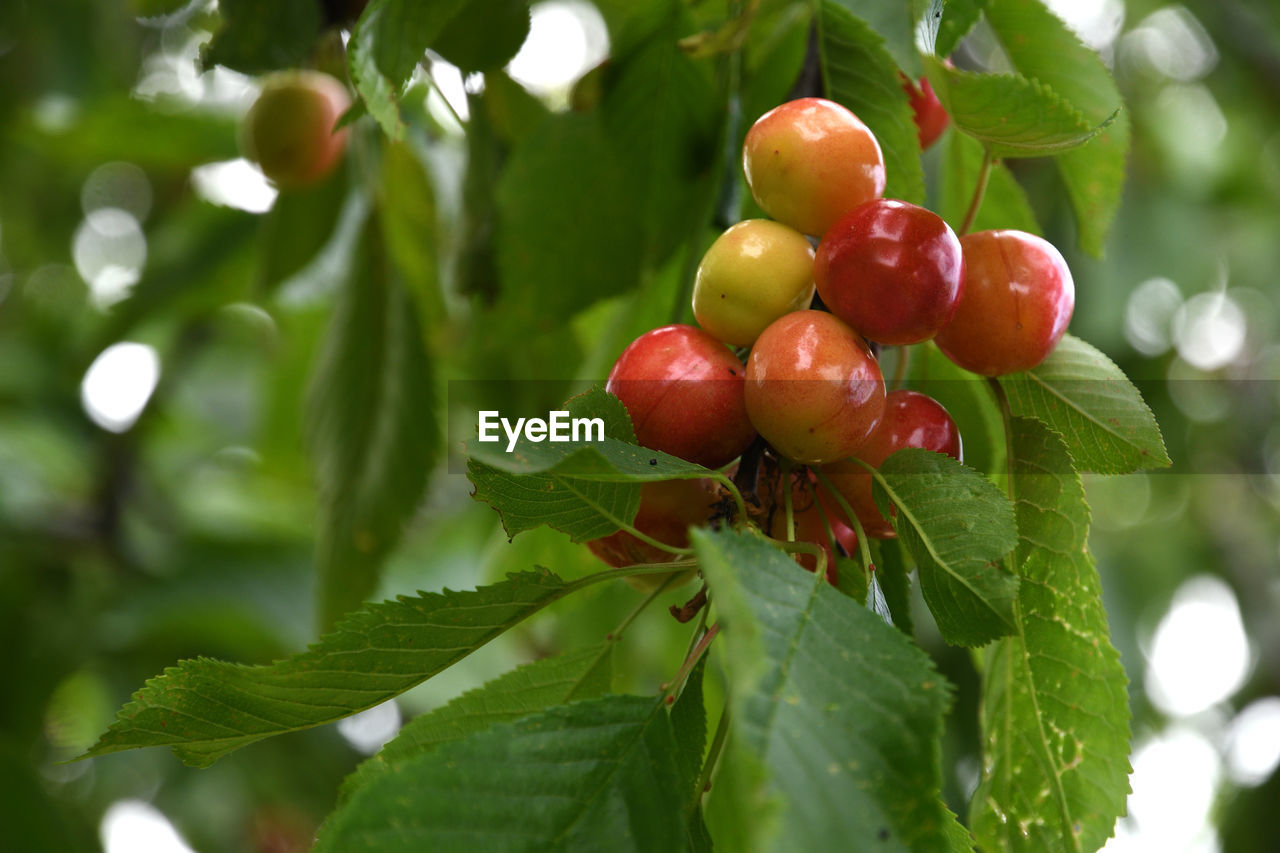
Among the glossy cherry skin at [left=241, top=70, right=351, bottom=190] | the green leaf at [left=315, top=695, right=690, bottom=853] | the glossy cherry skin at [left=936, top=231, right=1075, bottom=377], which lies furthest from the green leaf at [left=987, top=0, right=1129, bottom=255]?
the glossy cherry skin at [left=241, top=70, right=351, bottom=190]

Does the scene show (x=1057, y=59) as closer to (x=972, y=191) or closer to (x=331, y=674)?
(x=972, y=191)

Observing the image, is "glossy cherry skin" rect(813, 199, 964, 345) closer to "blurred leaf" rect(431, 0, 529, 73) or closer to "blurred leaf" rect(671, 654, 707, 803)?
"blurred leaf" rect(671, 654, 707, 803)

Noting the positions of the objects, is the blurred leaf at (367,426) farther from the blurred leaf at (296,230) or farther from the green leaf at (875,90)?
the green leaf at (875,90)

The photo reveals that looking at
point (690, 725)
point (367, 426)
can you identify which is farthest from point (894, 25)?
point (367, 426)

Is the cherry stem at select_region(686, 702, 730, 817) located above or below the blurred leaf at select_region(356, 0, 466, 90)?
below

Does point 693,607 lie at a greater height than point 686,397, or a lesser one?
lesser

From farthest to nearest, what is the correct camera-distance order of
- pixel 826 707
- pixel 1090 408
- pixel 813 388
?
pixel 1090 408, pixel 813 388, pixel 826 707

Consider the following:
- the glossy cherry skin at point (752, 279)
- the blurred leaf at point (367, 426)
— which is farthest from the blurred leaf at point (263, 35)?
the glossy cherry skin at point (752, 279)
